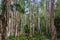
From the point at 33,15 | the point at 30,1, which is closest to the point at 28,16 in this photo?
the point at 33,15

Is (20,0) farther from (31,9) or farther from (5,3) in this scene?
(5,3)

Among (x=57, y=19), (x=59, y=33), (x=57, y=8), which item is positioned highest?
(x=57, y=8)

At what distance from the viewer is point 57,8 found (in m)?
18.9

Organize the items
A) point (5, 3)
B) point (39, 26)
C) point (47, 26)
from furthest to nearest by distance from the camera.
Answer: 1. point (39, 26)
2. point (47, 26)
3. point (5, 3)

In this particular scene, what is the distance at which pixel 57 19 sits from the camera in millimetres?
17891

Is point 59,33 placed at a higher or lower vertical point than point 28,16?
lower

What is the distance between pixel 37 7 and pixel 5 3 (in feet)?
47.0

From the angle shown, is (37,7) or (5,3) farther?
(37,7)

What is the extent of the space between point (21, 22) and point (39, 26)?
3775mm

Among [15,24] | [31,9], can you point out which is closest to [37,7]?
[31,9]

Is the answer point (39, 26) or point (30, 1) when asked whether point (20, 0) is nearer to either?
point (30, 1)

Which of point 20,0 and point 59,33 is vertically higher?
point 20,0

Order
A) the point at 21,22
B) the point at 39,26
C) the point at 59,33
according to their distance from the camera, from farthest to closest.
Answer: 1. the point at 21,22
2. the point at 39,26
3. the point at 59,33

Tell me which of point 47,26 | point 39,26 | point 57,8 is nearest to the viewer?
point 57,8
